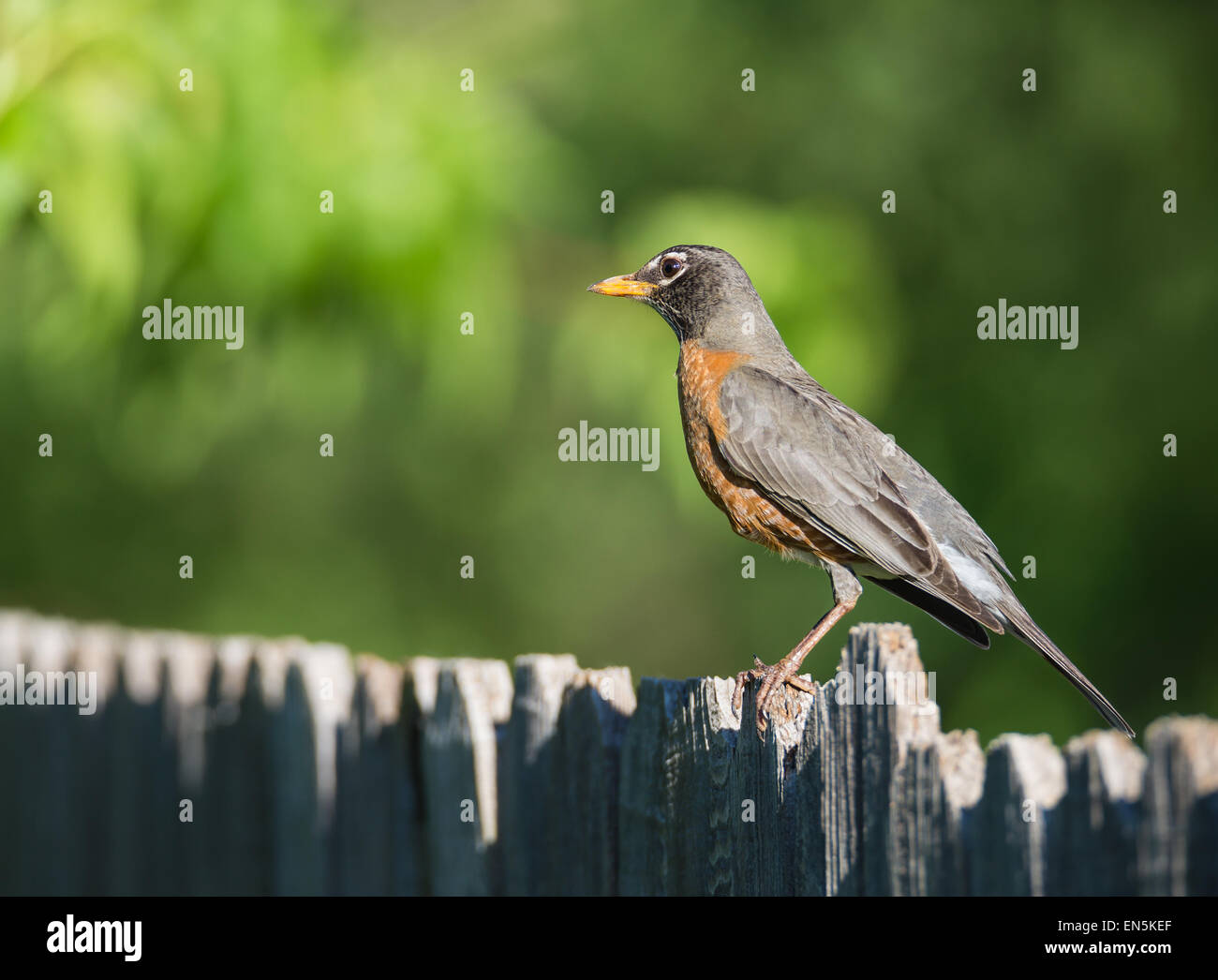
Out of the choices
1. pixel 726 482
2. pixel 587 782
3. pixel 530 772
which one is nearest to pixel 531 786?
pixel 530 772

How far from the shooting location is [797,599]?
10.5 m

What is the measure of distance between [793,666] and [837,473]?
104 centimetres

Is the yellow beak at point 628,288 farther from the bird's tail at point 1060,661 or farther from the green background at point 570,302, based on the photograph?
the bird's tail at point 1060,661

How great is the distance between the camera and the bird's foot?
9.70 feet

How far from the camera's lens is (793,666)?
11.1 feet

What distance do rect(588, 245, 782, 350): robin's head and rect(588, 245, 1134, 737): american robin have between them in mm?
114

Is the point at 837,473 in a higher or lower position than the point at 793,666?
higher

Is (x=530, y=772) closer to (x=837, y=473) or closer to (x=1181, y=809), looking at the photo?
(x=837, y=473)

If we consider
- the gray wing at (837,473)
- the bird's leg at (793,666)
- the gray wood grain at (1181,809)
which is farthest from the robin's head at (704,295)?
the gray wood grain at (1181,809)
